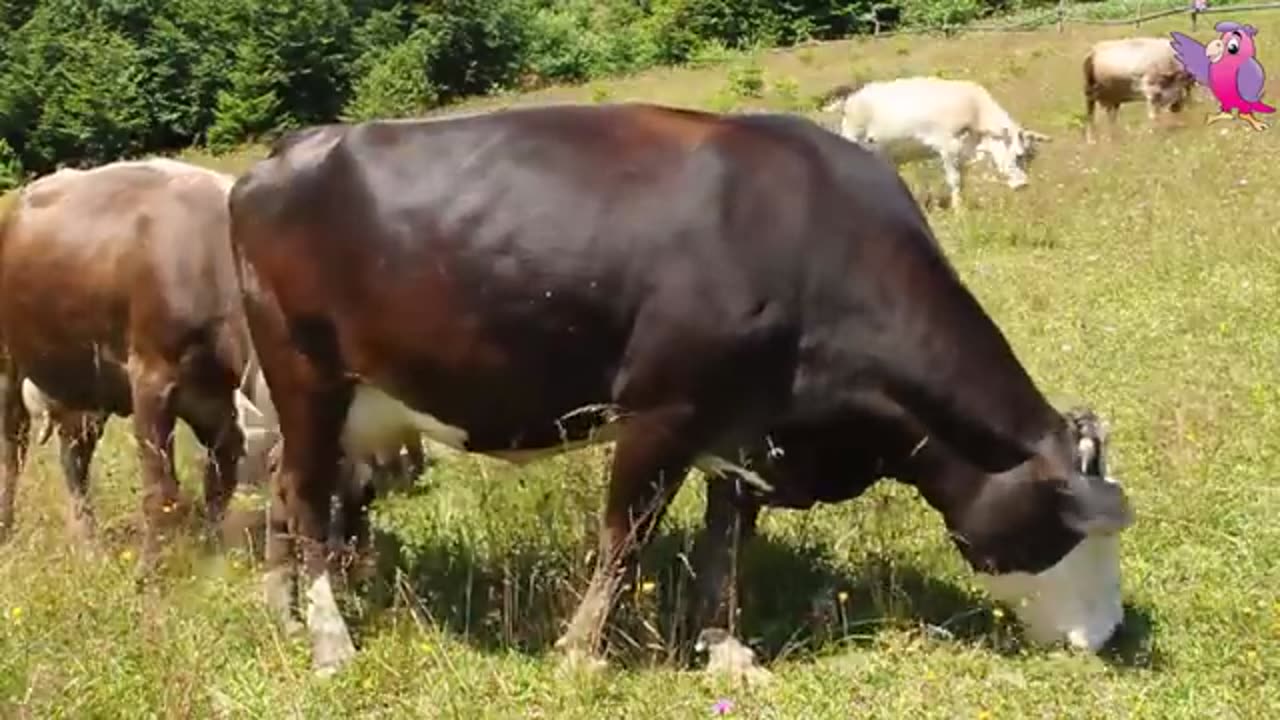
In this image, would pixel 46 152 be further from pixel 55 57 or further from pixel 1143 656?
pixel 1143 656

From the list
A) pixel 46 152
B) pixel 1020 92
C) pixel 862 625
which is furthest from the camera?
pixel 46 152

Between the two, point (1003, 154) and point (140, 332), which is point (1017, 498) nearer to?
point (140, 332)

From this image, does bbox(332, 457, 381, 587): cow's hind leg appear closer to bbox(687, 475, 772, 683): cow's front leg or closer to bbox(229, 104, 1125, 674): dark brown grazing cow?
bbox(229, 104, 1125, 674): dark brown grazing cow

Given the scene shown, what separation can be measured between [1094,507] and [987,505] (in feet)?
1.26

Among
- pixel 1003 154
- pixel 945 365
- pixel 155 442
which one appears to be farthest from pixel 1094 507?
pixel 1003 154

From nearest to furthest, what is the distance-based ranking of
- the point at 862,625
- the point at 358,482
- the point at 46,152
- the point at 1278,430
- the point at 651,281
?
1. the point at 651,281
2. the point at 862,625
3. the point at 358,482
4. the point at 1278,430
5. the point at 46,152

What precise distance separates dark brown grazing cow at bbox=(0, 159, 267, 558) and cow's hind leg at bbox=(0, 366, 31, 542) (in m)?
0.02

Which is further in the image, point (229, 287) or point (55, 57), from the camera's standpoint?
point (55, 57)

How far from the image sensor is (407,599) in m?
6.36

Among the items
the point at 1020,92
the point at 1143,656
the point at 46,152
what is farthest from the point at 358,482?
the point at 46,152

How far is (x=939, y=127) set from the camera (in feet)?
67.0

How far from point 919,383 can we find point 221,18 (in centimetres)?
6083

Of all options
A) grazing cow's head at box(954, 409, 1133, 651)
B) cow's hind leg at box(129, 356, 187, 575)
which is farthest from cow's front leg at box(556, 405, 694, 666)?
cow's hind leg at box(129, 356, 187, 575)

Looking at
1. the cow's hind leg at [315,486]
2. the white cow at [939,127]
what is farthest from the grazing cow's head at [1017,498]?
the white cow at [939,127]
